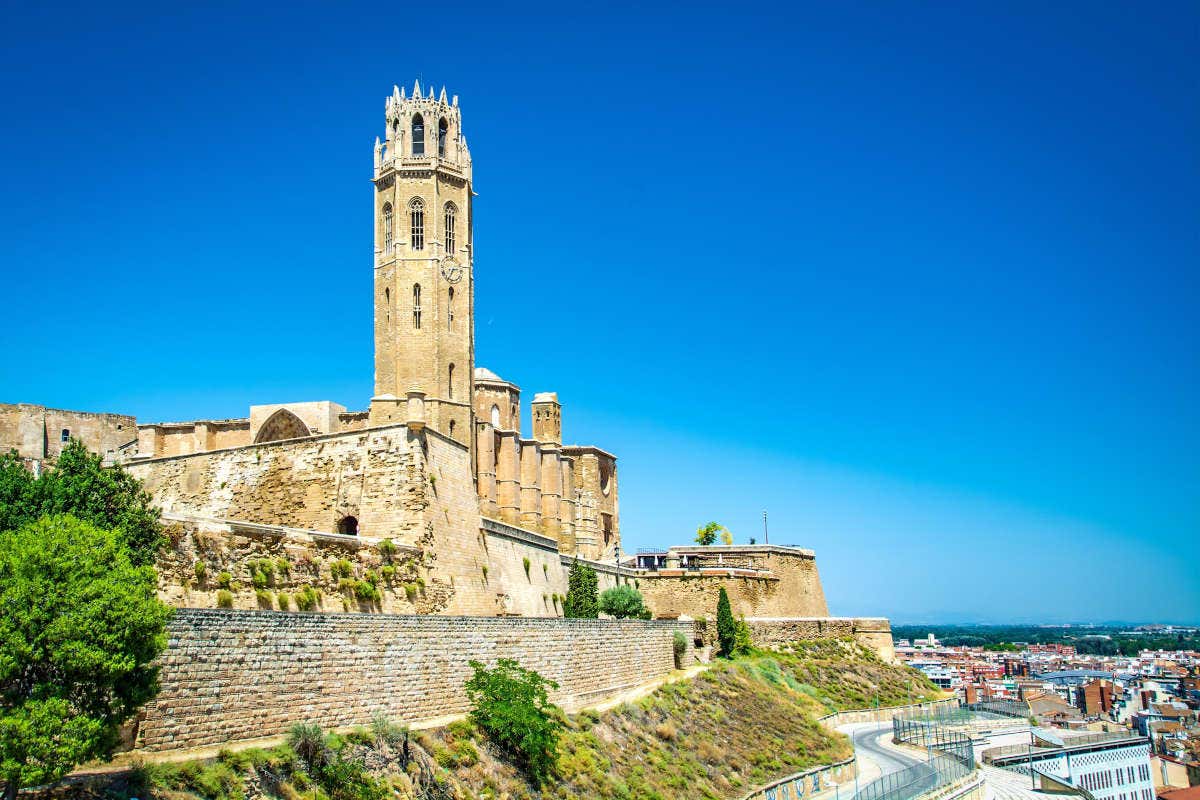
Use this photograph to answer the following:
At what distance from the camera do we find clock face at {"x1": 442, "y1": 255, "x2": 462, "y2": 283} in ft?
157

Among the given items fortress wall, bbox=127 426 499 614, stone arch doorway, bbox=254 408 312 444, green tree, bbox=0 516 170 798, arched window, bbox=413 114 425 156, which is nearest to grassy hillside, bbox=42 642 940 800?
green tree, bbox=0 516 170 798

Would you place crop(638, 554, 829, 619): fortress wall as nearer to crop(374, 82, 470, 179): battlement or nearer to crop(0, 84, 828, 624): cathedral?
crop(0, 84, 828, 624): cathedral

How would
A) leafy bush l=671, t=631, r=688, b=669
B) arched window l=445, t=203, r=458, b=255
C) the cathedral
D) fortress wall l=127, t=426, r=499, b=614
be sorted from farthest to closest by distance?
1. arched window l=445, t=203, r=458, b=255
2. leafy bush l=671, t=631, r=688, b=669
3. fortress wall l=127, t=426, r=499, b=614
4. the cathedral

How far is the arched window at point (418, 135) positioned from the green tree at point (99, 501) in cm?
3089

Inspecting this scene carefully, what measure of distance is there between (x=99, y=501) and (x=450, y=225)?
101ft

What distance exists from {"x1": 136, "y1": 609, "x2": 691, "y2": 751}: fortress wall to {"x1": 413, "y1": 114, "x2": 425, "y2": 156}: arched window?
29618mm

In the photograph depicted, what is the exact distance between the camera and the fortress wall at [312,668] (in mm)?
14789

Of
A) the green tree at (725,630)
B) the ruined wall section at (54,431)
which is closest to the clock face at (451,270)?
the ruined wall section at (54,431)

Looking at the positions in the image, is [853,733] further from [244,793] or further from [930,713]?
[244,793]

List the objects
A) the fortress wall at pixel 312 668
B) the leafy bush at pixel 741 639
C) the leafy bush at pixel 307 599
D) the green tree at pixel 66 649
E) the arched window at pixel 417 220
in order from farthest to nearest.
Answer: the arched window at pixel 417 220
the leafy bush at pixel 741 639
the leafy bush at pixel 307 599
the fortress wall at pixel 312 668
the green tree at pixel 66 649

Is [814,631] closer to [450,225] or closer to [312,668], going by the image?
[450,225]

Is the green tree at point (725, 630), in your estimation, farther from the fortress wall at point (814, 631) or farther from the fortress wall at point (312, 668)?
the fortress wall at point (312, 668)

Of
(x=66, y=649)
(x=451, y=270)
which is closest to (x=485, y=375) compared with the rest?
(x=451, y=270)

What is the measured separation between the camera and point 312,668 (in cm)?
1712
